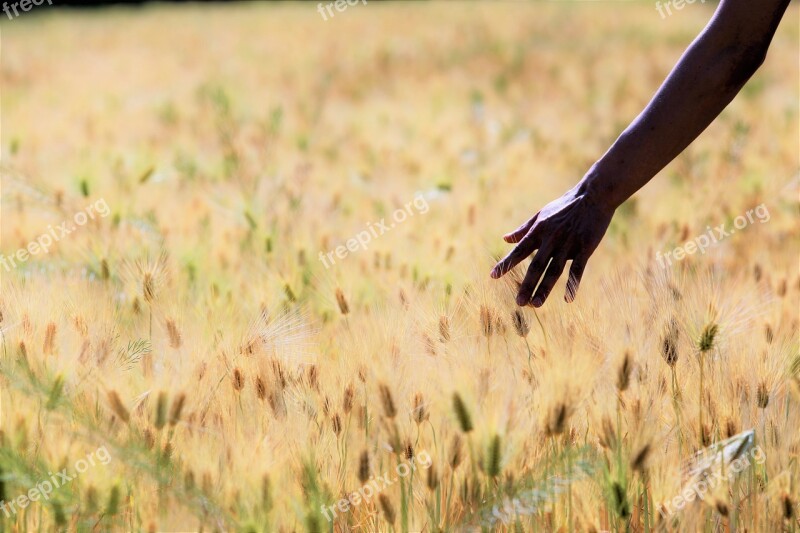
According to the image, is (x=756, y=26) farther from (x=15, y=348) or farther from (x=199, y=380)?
(x=15, y=348)

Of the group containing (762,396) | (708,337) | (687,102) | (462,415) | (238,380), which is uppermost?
(687,102)

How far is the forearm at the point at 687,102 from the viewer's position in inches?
51.0

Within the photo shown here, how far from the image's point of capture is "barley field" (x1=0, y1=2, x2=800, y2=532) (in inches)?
41.5

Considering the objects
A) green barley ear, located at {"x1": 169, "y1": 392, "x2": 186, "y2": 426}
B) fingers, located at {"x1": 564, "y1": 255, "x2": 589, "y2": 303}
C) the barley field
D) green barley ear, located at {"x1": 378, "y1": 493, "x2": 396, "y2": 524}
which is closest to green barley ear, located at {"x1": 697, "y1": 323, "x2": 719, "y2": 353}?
the barley field

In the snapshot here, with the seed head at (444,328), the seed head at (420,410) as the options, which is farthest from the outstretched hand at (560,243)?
the seed head at (420,410)

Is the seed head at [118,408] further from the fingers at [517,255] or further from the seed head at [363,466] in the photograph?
the fingers at [517,255]

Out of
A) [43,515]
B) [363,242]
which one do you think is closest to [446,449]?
[43,515]

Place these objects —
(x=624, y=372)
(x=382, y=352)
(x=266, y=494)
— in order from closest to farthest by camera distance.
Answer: (x=266, y=494), (x=624, y=372), (x=382, y=352)

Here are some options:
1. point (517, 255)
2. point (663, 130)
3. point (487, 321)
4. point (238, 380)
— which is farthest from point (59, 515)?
point (663, 130)

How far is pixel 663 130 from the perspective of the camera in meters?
1.32

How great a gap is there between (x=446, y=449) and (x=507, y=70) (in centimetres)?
547

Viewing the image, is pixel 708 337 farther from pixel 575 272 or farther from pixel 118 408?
pixel 118 408

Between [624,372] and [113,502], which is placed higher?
[113,502]

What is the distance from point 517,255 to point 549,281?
0.08m
